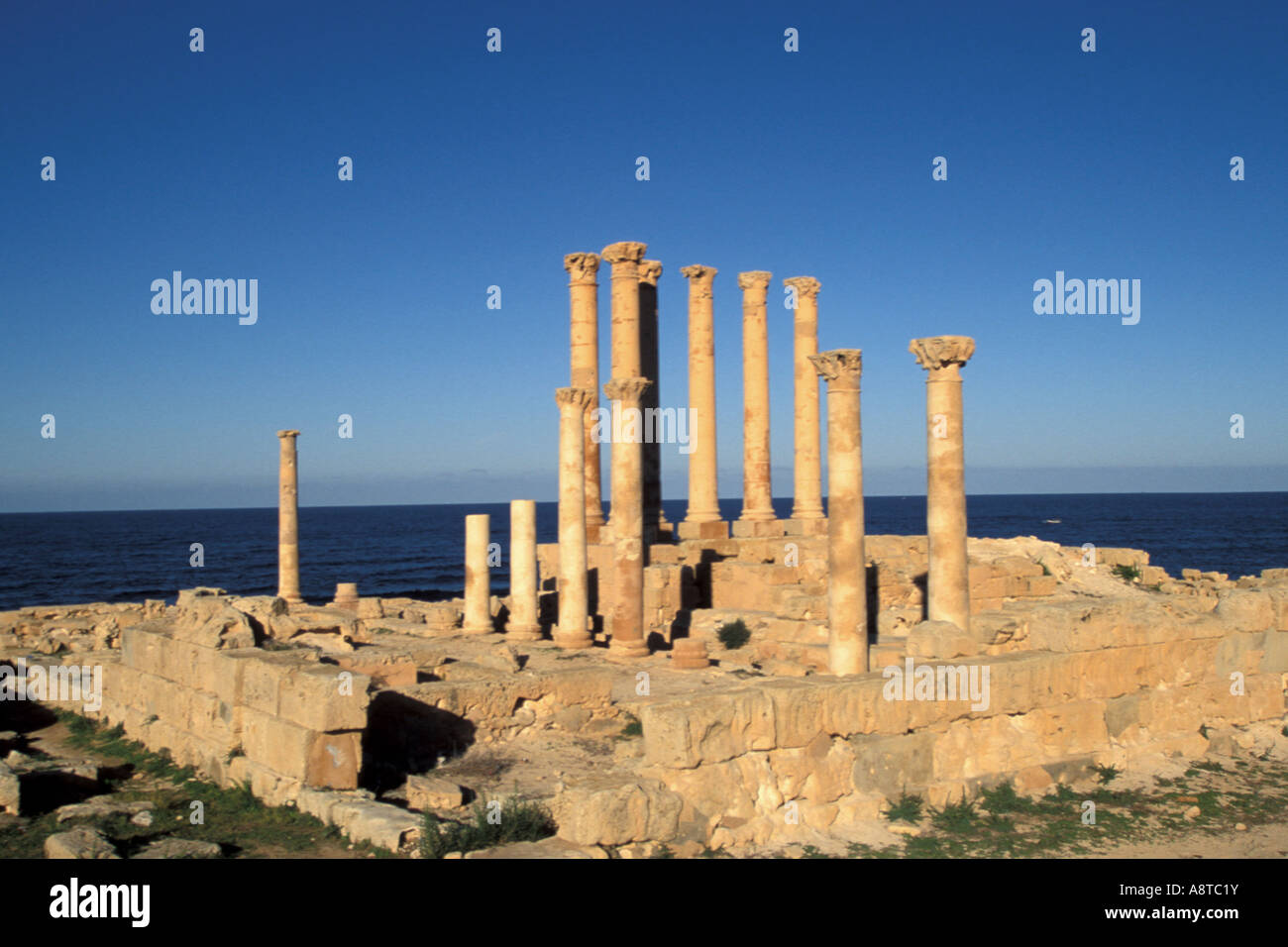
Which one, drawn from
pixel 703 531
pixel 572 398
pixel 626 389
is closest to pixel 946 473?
pixel 626 389

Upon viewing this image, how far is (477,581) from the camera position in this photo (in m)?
19.9

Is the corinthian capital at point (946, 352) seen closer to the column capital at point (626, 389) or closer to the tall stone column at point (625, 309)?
the column capital at point (626, 389)

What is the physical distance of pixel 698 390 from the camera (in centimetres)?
2383

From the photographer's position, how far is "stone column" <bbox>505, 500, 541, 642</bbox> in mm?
19094

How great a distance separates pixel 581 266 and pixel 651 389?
3.81 meters

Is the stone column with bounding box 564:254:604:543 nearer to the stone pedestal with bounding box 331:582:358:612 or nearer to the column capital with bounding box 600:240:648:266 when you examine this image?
the column capital with bounding box 600:240:648:266

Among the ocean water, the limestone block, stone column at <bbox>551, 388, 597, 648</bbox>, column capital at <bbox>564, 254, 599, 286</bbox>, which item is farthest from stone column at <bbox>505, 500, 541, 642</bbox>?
the ocean water

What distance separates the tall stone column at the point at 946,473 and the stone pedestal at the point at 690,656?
4.11 metres

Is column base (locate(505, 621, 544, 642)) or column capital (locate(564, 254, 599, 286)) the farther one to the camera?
column capital (locate(564, 254, 599, 286))

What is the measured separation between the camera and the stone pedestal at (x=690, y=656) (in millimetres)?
15891

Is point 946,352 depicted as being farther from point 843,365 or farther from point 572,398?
point 572,398

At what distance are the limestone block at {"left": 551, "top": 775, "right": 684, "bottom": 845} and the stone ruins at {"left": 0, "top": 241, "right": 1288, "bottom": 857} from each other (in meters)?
0.02

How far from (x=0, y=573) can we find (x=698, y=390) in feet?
194
